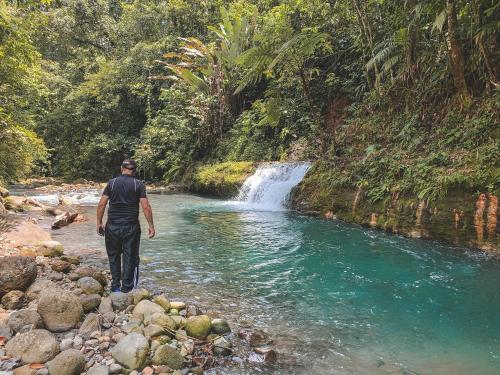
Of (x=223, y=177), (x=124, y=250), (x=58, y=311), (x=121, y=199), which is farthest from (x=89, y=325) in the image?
(x=223, y=177)

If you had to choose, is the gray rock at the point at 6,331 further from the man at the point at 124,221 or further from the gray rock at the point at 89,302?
the man at the point at 124,221

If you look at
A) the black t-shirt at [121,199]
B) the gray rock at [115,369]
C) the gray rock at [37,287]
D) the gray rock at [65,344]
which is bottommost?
the gray rock at [115,369]

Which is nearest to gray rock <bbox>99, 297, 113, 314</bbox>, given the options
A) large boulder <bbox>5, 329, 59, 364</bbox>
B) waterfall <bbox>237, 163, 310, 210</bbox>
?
large boulder <bbox>5, 329, 59, 364</bbox>

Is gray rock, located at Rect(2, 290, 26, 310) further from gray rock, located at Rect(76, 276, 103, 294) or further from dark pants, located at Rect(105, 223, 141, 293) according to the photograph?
dark pants, located at Rect(105, 223, 141, 293)

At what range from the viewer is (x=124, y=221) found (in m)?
4.76

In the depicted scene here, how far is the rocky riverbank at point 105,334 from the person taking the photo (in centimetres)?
317

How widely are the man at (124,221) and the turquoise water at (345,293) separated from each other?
34.2 inches

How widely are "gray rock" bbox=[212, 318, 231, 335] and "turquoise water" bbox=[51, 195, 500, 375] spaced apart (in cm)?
28

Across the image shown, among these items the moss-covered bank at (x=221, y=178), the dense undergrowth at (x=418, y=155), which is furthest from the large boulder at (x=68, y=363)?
the moss-covered bank at (x=221, y=178)

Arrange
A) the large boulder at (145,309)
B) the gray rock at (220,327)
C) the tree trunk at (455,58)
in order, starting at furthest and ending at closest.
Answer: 1. the tree trunk at (455,58)
2. the large boulder at (145,309)
3. the gray rock at (220,327)

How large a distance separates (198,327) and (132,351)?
29.8 inches

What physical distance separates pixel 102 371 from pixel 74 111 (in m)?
30.5

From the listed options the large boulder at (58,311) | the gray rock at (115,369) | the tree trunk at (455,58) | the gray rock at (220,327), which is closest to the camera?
the gray rock at (115,369)

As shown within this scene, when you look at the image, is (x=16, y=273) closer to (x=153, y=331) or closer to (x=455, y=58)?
(x=153, y=331)
